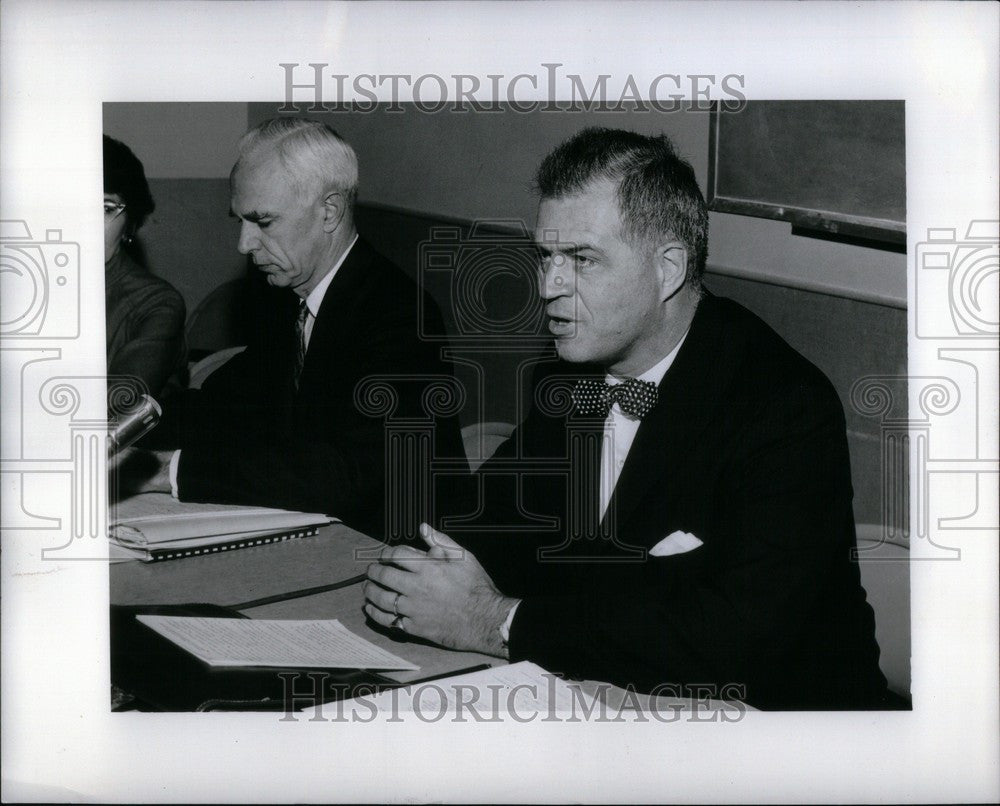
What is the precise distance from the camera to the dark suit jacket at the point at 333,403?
2.49 m

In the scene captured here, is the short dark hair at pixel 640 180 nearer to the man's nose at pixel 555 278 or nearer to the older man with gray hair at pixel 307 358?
the man's nose at pixel 555 278

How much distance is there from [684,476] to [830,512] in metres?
0.34

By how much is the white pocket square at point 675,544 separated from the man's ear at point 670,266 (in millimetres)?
523

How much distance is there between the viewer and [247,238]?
8.20ft

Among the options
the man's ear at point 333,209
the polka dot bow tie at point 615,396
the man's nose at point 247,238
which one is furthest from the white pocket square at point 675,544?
the man's nose at point 247,238

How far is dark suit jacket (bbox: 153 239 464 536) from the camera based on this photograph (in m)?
2.49

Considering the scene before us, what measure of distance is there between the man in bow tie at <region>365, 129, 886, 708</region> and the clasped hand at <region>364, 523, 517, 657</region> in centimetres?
1

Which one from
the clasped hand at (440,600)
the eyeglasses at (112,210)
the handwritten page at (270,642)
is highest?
the eyeglasses at (112,210)

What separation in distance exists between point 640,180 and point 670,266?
0.66 ft

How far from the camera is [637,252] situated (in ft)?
7.74

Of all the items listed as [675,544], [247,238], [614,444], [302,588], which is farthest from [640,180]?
[302,588]

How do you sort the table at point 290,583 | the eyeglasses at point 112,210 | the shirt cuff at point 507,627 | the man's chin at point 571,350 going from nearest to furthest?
the table at point 290,583 → the shirt cuff at point 507,627 → the man's chin at point 571,350 → the eyeglasses at point 112,210

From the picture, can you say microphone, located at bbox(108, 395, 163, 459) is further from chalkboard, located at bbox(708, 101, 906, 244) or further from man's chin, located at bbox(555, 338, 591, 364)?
chalkboard, located at bbox(708, 101, 906, 244)

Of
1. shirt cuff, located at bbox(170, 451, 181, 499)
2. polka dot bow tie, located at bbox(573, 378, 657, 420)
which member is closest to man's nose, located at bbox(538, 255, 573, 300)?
polka dot bow tie, located at bbox(573, 378, 657, 420)
